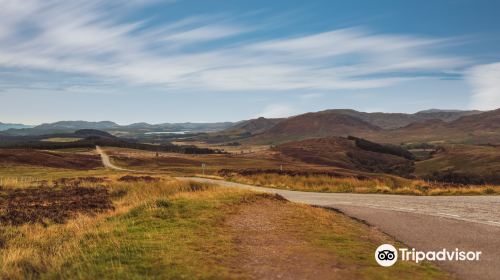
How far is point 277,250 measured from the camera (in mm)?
11633

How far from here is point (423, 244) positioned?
13297 mm

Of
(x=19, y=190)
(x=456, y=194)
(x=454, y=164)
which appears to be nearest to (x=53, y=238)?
(x=19, y=190)

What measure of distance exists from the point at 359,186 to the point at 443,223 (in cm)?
1855

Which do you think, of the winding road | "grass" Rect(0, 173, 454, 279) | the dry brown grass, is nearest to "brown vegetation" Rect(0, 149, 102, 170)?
the dry brown grass

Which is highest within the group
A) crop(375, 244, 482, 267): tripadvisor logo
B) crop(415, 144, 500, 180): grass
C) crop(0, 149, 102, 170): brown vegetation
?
crop(375, 244, 482, 267): tripadvisor logo

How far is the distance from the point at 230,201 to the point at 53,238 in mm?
7740

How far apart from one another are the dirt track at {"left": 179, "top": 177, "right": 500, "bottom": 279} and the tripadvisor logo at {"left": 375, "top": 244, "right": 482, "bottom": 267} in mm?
349

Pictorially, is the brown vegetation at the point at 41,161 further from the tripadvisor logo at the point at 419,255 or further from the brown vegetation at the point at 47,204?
the tripadvisor logo at the point at 419,255

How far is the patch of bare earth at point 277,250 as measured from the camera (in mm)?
9656

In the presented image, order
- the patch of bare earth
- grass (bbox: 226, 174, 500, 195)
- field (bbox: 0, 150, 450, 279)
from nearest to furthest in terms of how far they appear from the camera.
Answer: the patch of bare earth
field (bbox: 0, 150, 450, 279)
grass (bbox: 226, 174, 500, 195)

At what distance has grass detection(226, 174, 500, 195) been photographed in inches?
1164

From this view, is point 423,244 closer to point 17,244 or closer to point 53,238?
point 53,238

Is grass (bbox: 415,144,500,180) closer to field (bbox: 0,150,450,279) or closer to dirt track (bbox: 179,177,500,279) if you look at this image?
dirt track (bbox: 179,177,500,279)

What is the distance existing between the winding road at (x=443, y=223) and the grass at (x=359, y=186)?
570 cm
